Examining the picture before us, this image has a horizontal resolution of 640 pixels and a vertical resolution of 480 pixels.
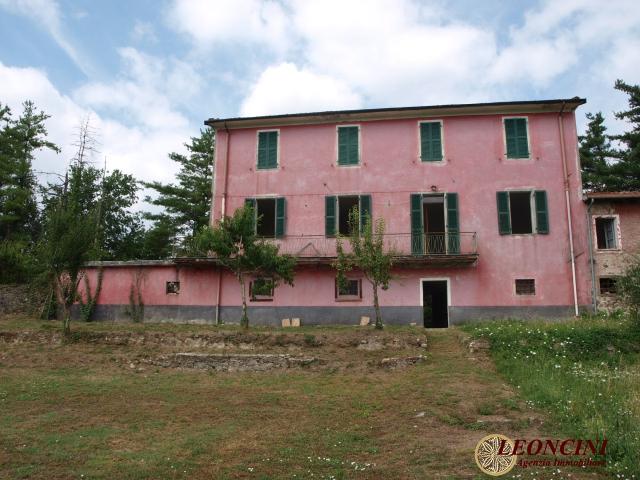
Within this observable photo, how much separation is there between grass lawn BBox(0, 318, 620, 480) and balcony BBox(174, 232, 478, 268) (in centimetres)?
335

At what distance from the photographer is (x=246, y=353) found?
15164 mm

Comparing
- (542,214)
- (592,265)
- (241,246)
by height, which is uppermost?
(542,214)

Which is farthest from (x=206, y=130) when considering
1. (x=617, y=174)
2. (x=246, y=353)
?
(x=617, y=174)

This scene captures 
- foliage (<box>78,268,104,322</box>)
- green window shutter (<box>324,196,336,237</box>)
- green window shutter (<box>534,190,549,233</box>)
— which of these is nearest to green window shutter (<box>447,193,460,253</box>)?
green window shutter (<box>534,190,549,233</box>)

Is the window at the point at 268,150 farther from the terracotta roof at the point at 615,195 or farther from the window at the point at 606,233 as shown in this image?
the window at the point at 606,233

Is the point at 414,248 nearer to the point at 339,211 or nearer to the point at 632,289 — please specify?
the point at 339,211

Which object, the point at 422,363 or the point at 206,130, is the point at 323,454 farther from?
the point at 206,130

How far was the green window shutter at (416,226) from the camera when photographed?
1989 cm

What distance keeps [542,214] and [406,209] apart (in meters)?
5.28

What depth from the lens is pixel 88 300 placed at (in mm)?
21219

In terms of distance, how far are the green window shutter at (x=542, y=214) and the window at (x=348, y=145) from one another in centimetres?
745

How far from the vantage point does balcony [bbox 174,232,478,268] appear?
755 inches

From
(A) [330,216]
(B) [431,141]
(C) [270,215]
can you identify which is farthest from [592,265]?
(C) [270,215]

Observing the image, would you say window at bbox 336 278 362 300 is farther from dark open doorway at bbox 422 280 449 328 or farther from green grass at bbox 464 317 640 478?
green grass at bbox 464 317 640 478
